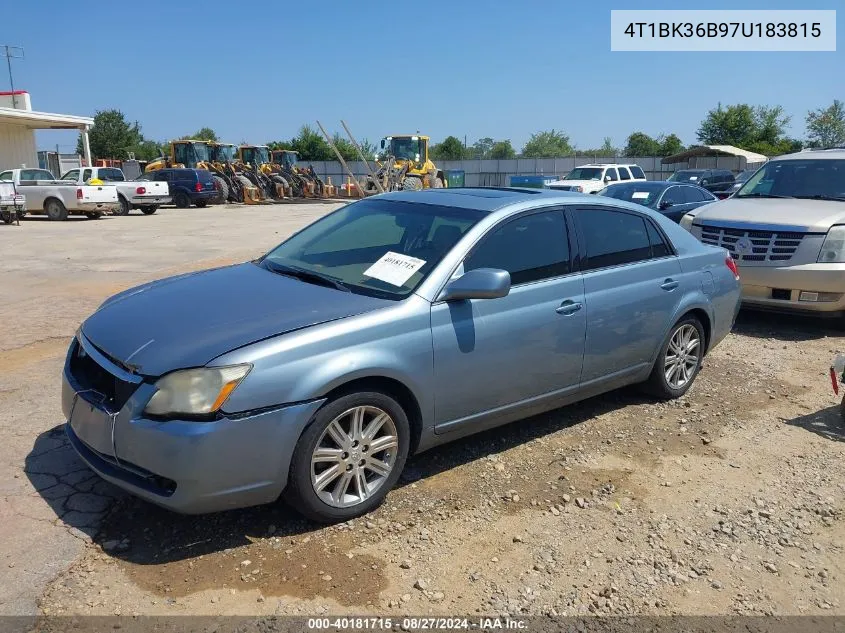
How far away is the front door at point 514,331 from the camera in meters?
3.74

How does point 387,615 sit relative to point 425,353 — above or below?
below

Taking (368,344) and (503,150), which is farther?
(503,150)

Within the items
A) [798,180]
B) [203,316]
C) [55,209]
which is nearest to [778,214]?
[798,180]

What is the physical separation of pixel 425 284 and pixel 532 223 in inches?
39.3

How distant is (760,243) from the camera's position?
7.55 m

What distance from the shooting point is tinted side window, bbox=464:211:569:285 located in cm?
404

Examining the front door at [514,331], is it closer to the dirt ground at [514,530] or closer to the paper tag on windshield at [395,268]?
the paper tag on windshield at [395,268]

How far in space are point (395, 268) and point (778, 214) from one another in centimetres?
569

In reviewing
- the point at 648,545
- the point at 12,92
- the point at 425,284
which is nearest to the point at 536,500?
the point at 648,545

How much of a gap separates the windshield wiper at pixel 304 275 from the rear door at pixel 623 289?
1.63m

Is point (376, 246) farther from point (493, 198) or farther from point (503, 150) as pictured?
point (503, 150)

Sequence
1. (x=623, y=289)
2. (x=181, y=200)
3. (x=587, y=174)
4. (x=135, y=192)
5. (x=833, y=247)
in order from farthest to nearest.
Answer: (x=181, y=200), (x=135, y=192), (x=587, y=174), (x=833, y=247), (x=623, y=289)

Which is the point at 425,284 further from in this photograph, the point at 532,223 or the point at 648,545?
the point at 648,545

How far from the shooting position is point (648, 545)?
11.1ft
